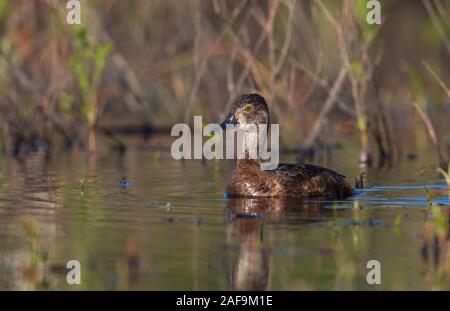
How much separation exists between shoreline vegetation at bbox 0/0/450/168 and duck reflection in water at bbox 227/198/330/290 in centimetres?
176

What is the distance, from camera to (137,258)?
667 cm

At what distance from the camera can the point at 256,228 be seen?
7852mm

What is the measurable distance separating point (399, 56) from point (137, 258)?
660 inches

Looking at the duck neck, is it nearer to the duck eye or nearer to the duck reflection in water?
the duck eye

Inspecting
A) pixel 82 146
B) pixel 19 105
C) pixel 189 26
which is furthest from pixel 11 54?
pixel 189 26

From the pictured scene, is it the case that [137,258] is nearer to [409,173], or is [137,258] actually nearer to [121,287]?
[121,287]

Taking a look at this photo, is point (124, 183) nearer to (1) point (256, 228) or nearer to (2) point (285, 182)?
(2) point (285, 182)

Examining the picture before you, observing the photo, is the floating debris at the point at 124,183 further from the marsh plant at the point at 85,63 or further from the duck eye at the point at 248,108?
the marsh plant at the point at 85,63

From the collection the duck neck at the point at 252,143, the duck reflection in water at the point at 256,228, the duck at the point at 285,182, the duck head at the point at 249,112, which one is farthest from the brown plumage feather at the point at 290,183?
the duck head at the point at 249,112

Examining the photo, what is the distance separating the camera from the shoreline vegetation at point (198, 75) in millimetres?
12133

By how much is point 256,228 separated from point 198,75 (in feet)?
16.9

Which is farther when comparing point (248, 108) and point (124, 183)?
point (124, 183)

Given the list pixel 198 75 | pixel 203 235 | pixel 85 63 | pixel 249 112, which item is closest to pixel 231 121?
pixel 249 112

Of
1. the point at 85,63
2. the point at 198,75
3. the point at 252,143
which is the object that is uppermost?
the point at 85,63
